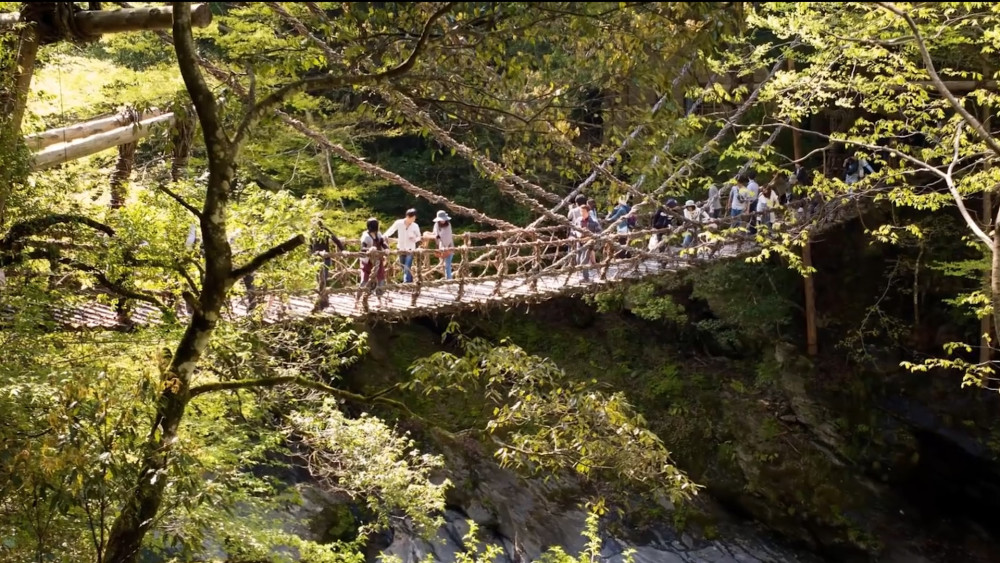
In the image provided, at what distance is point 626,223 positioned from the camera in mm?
6625

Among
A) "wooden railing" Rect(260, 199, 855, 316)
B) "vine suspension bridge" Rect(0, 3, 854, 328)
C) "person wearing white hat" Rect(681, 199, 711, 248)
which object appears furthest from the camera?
"person wearing white hat" Rect(681, 199, 711, 248)

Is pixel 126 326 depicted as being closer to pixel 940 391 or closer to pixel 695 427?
pixel 695 427

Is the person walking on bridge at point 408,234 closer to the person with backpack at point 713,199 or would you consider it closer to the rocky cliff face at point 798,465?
the rocky cliff face at point 798,465

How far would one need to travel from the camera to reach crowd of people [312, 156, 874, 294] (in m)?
4.85

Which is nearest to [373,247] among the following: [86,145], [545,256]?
[545,256]

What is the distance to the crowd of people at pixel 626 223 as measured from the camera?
15.9ft

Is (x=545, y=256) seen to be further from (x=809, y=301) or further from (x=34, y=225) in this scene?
(x=34, y=225)

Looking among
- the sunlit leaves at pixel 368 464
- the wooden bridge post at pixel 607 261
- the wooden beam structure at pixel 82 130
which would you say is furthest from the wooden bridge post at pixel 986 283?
the wooden beam structure at pixel 82 130

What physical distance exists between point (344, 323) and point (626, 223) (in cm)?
347

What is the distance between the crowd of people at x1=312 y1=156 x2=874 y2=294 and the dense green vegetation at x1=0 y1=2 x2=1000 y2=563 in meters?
0.46

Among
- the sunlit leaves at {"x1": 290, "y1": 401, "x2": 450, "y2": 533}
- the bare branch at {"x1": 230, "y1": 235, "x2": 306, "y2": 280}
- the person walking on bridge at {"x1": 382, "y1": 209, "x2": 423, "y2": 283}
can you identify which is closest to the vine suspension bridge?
the person walking on bridge at {"x1": 382, "y1": 209, "x2": 423, "y2": 283}

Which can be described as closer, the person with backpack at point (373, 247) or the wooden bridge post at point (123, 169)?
the wooden bridge post at point (123, 169)

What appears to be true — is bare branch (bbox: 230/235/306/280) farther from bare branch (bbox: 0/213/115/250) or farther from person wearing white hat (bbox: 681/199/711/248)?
person wearing white hat (bbox: 681/199/711/248)

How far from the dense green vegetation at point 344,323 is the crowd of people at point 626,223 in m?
0.46
